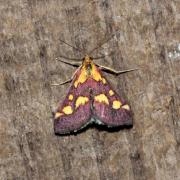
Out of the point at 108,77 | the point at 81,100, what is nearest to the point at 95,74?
the point at 81,100

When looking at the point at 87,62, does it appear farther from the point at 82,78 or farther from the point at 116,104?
the point at 116,104

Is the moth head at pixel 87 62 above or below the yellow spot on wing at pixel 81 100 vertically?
above

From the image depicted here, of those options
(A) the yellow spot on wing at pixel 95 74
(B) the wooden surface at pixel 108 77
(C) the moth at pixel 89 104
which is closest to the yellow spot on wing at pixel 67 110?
(C) the moth at pixel 89 104

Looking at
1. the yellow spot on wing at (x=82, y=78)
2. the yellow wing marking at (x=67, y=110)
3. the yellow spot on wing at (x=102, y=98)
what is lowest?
the yellow wing marking at (x=67, y=110)

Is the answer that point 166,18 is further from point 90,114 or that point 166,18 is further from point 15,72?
point 15,72

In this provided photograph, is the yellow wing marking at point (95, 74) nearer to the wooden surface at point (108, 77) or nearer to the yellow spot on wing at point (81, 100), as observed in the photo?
the yellow spot on wing at point (81, 100)

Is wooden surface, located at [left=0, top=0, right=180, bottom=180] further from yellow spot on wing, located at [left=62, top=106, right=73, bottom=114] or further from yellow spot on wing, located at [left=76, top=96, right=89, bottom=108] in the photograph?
yellow spot on wing, located at [left=76, top=96, right=89, bottom=108]
